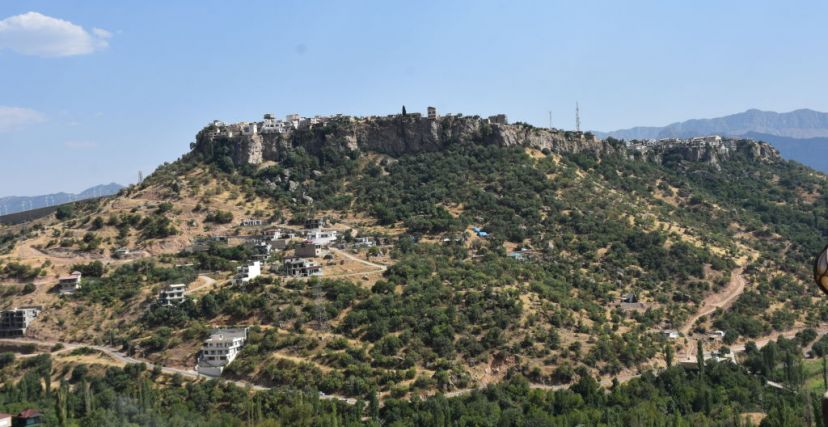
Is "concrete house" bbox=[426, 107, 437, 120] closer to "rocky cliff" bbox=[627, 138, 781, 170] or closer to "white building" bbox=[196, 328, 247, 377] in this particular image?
"rocky cliff" bbox=[627, 138, 781, 170]

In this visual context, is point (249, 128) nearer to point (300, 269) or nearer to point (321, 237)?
point (321, 237)

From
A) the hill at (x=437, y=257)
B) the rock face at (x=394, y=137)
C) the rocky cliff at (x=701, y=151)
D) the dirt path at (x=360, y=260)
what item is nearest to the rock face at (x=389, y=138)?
the rock face at (x=394, y=137)

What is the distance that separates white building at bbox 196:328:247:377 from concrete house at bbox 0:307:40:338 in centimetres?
1260

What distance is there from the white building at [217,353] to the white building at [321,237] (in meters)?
14.3

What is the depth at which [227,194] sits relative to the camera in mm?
63125

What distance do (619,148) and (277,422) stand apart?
178ft

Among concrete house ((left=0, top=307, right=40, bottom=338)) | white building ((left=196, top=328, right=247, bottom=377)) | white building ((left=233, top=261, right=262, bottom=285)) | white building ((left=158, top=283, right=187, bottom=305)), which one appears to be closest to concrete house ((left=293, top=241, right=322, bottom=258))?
white building ((left=233, top=261, right=262, bottom=285))

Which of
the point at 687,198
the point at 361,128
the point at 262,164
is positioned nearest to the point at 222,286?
the point at 262,164

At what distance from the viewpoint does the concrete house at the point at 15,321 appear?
44.7m

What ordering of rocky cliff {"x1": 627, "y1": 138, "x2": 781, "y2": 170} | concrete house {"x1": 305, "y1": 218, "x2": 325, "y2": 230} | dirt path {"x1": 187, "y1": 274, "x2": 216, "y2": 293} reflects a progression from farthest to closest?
rocky cliff {"x1": 627, "y1": 138, "x2": 781, "y2": 170}
concrete house {"x1": 305, "y1": 218, "x2": 325, "y2": 230}
dirt path {"x1": 187, "y1": 274, "x2": 216, "y2": 293}

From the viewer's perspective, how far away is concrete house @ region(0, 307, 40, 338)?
147 feet

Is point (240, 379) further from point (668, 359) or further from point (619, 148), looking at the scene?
point (619, 148)

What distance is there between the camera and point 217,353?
38969 millimetres

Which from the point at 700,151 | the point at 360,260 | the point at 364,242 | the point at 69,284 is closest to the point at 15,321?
the point at 69,284
